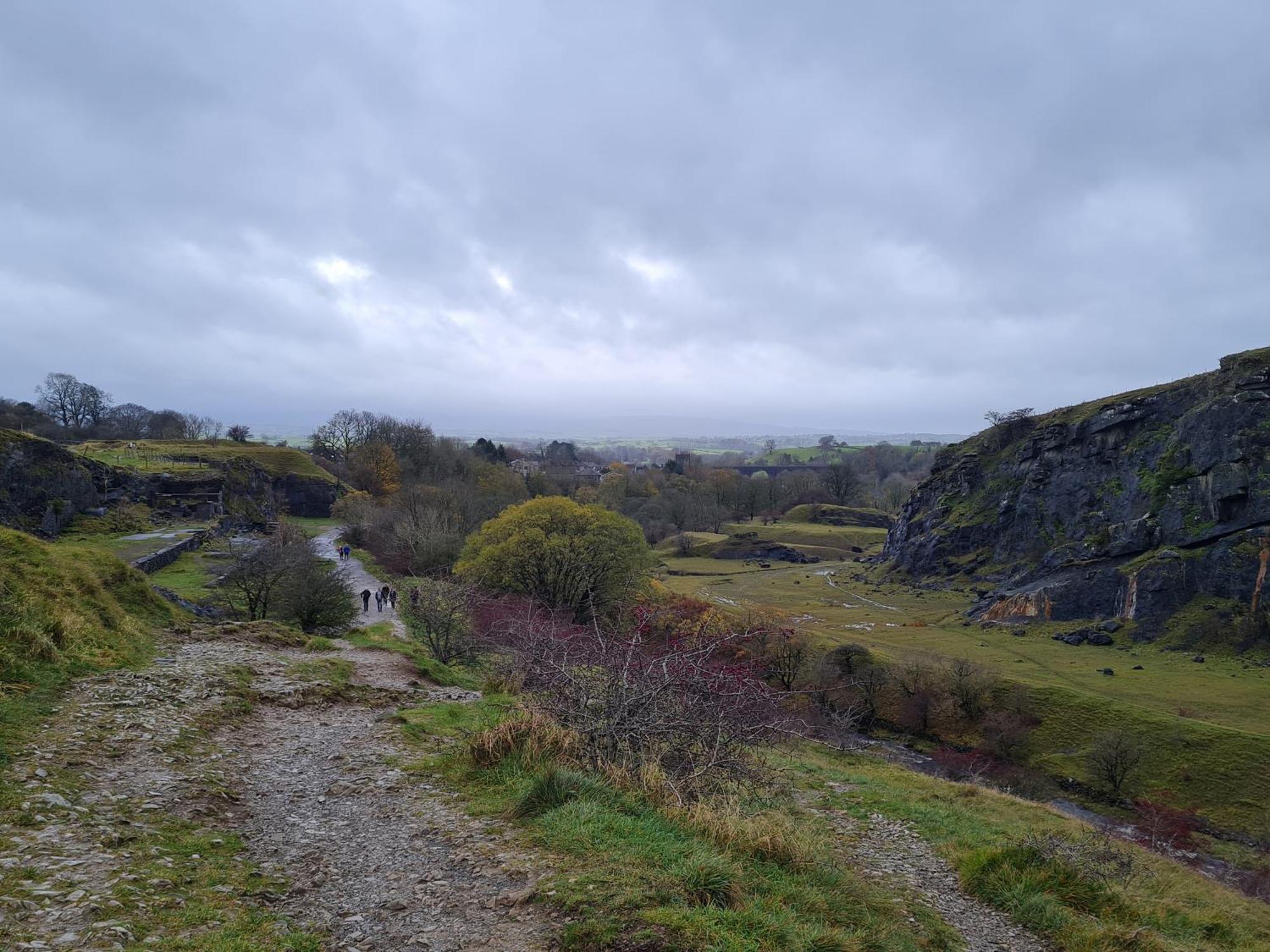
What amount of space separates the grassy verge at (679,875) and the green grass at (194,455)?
5445 centimetres

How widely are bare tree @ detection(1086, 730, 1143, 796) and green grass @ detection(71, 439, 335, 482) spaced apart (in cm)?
6319

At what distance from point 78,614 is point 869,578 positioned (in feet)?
264

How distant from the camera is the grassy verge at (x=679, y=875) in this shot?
485 cm

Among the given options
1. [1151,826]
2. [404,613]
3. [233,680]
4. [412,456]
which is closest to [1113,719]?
[1151,826]

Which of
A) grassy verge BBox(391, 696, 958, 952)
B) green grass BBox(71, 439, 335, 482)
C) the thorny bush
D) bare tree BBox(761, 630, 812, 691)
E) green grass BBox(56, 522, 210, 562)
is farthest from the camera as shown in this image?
green grass BBox(71, 439, 335, 482)

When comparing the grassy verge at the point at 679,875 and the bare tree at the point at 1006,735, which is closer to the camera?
Result: the grassy verge at the point at 679,875

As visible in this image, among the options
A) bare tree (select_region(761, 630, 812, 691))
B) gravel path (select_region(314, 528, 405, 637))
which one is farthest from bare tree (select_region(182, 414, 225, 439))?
bare tree (select_region(761, 630, 812, 691))

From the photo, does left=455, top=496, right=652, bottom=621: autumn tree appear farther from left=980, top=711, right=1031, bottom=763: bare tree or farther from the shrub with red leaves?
the shrub with red leaves

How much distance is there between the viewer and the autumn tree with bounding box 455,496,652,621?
35.6 m

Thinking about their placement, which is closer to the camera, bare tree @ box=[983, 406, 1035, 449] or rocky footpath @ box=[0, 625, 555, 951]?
rocky footpath @ box=[0, 625, 555, 951]

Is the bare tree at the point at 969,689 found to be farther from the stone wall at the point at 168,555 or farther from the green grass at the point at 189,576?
the stone wall at the point at 168,555

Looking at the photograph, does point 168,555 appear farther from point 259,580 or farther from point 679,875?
point 679,875

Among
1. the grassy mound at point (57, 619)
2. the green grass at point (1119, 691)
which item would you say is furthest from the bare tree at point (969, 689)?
the grassy mound at point (57, 619)

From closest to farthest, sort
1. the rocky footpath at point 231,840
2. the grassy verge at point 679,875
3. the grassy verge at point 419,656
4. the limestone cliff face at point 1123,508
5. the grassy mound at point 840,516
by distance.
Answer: the rocky footpath at point 231,840, the grassy verge at point 679,875, the grassy verge at point 419,656, the limestone cliff face at point 1123,508, the grassy mound at point 840,516
